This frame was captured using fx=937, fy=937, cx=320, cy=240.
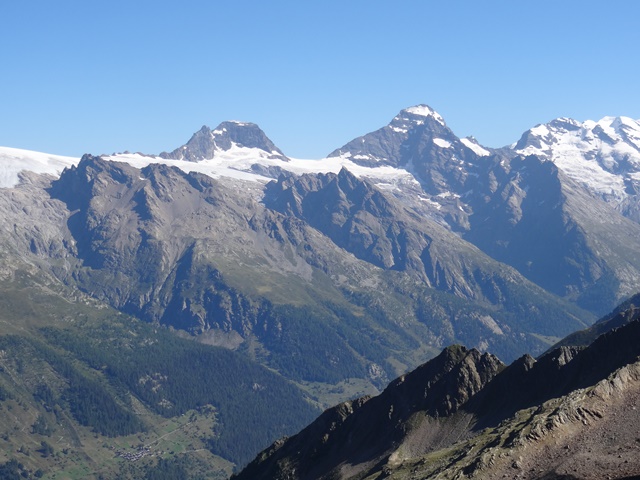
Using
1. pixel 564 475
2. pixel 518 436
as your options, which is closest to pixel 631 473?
pixel 564 475

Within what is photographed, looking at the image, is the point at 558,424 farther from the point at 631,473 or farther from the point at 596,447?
the point at 631,473

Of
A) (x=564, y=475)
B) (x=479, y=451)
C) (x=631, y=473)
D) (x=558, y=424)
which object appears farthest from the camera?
(x=479, y=451)

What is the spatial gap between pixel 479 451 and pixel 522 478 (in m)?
21.2

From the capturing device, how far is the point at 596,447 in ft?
512

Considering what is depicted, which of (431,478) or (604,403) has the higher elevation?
(604,403)

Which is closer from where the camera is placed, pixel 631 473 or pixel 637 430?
pixel 631 473

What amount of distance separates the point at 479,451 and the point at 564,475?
35.5 meters

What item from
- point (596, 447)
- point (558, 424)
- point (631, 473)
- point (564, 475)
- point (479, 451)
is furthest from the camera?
point (479, 451)

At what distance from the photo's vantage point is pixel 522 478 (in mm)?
158750

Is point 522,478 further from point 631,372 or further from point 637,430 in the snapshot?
point 631,372

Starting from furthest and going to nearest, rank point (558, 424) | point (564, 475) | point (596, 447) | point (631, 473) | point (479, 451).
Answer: point (479, 451)
point (558, 424)
point (596, 447)
point (564, 475)
point (631, 473)

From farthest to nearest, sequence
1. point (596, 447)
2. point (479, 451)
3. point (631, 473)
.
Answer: point (479, 451) < point (596, 447) < point (631, 473)

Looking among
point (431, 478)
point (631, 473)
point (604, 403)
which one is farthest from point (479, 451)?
point (631, 473)

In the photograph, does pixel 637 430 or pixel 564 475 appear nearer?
pixel 564 475
